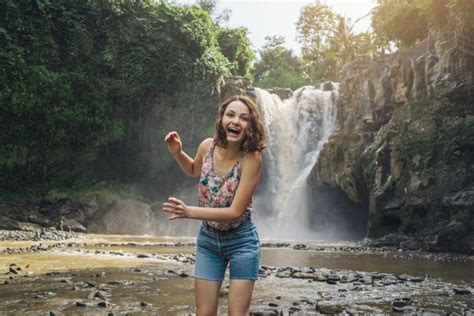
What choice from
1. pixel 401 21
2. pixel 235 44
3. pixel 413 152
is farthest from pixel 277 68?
pixel 413 152

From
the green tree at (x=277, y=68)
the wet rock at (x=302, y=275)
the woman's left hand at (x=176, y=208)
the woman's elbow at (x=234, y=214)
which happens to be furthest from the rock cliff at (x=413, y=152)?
the green tree at (x=277, y=68)

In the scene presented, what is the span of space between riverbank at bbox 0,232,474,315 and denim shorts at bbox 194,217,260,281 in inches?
99.9

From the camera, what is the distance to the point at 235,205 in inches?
122

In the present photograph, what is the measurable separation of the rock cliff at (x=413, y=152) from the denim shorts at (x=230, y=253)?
45.1 ft

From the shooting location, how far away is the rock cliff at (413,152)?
1678cm

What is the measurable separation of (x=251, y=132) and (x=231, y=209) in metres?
0.58

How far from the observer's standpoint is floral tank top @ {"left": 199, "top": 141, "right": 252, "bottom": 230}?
127 inches

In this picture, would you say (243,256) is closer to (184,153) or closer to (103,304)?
(184,153)

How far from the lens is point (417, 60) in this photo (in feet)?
75.2

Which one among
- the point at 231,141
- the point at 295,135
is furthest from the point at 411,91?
the point at 231,141

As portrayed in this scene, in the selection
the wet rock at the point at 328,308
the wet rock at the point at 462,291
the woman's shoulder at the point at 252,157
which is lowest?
the wet rock at the point at 328,308

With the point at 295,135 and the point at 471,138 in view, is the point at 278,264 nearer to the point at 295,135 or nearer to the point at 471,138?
the point at 471,138

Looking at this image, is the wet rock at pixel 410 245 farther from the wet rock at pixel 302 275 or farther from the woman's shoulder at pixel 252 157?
the woman's shoulder at pixel 252 157

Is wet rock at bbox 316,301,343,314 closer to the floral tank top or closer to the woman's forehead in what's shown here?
the floral tank top
